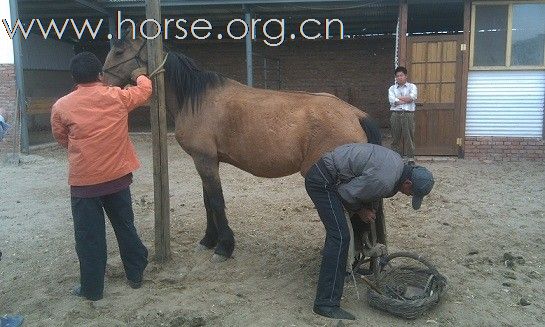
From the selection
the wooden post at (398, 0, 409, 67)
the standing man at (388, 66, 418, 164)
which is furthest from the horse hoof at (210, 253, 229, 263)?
the wooden post at (398, 0, 409, 67)

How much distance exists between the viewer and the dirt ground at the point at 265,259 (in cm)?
347

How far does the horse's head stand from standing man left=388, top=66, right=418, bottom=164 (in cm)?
575

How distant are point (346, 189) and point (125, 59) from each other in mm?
2559

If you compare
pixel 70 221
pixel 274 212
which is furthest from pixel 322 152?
pixel 70 221

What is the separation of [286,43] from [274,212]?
12.6 meters

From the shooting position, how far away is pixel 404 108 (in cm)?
914

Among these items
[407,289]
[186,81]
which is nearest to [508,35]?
[186,81]

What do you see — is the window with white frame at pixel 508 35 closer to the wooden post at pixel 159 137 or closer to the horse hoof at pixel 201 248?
the horse hoof at pixel 201 248

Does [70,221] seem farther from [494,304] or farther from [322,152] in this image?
[494,304]

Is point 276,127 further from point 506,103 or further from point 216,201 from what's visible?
point 506,103

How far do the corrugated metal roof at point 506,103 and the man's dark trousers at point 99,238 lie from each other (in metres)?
8.02

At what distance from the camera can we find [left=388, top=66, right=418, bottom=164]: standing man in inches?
357

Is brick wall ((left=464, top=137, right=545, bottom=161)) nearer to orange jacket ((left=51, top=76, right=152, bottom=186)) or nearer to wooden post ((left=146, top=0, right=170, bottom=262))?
wooden post ((left=146, top=0, right=170, bottom=262))

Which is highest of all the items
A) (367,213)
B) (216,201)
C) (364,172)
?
(364,172)
